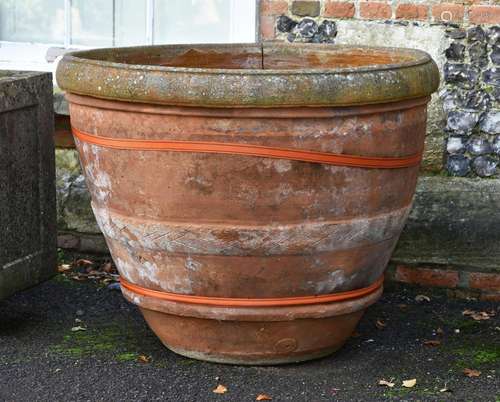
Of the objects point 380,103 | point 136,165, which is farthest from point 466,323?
point 136,165

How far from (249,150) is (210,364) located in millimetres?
820

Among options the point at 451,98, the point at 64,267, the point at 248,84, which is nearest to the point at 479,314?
the point at 451,98

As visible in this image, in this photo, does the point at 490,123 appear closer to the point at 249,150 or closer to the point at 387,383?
the point at 387,383

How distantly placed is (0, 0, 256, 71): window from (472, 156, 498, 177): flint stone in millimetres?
1075

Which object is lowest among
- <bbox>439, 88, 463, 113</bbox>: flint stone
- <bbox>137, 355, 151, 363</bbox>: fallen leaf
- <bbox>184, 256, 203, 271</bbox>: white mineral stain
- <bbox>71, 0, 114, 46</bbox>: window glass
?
<bbox>137, 355, 151, 363</bbox>: fallen leaf

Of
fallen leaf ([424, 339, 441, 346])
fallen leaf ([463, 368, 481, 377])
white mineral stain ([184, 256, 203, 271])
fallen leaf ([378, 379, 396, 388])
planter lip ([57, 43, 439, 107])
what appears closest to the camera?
planter lip ([57, 43, 439, 107])

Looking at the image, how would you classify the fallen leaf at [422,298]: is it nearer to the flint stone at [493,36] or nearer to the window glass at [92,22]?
the flint stone at [493,36]

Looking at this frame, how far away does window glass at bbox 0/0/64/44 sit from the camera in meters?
4.86

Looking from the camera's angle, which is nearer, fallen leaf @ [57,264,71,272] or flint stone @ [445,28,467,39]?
flint stone @ [445,28,467,39]

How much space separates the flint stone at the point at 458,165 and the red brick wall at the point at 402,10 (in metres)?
0.56

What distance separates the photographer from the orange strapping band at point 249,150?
3037 millimetres

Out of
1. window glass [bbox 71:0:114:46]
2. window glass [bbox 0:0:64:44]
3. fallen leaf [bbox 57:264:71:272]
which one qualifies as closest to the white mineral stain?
fallen leaf [bbox 57:264:71:272]

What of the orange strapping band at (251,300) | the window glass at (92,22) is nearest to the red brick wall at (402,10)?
the window glass at (92,22)

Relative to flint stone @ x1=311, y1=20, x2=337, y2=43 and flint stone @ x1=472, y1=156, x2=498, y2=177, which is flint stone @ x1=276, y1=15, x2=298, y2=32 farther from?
flint stone @ x1=472, y1=156, x2=498, y2=177
